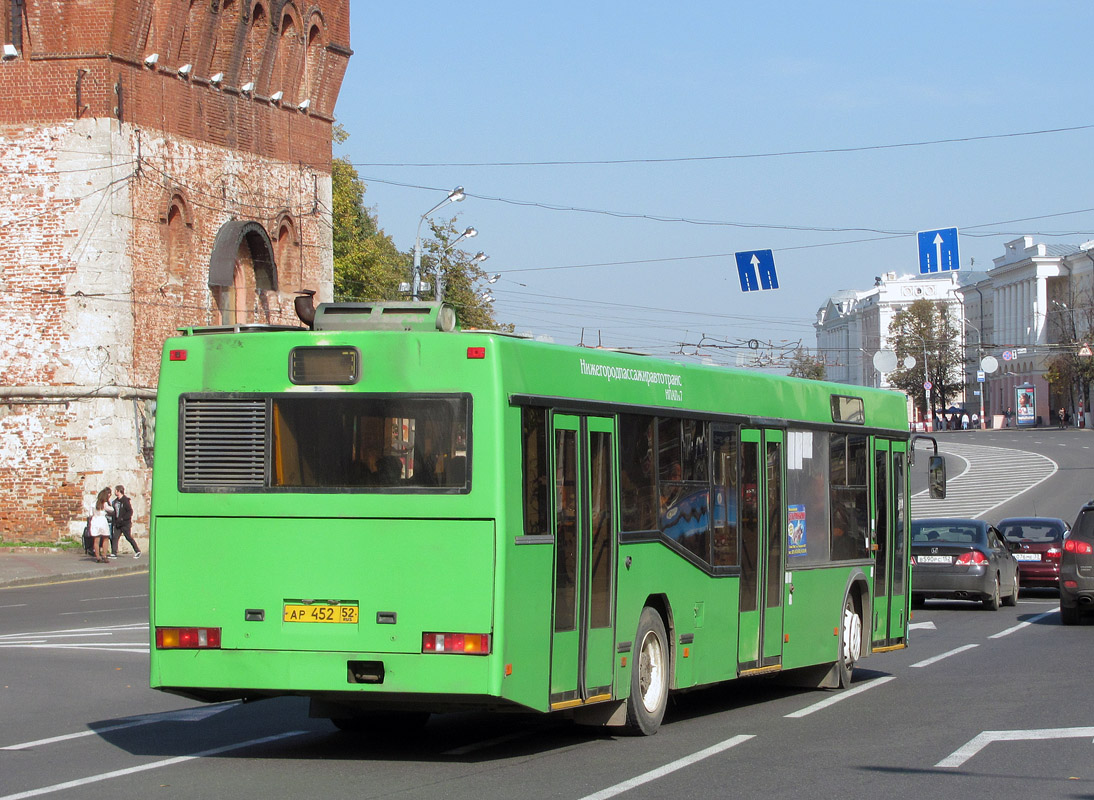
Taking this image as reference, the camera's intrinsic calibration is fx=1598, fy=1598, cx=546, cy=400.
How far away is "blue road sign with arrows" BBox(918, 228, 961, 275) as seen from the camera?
39438mm

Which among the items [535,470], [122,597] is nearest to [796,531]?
[535,470]

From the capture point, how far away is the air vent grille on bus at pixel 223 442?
9375 mm

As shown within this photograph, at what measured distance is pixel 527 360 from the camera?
9.42 m

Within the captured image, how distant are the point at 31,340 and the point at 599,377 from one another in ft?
94.9

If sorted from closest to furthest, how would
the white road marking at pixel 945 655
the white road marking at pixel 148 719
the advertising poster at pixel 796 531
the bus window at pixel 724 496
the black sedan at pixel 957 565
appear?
1. the white road marking at pixel 148 719
2. the bus window at pixel 724 496
3. the advertising poster at pixel 796 531
4. the white road marking at pixel 945 655
5. the black sedan at pixel 957 565

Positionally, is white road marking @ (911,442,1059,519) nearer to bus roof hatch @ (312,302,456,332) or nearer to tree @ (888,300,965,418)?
bus roof hatch @ (312,302,456,332)

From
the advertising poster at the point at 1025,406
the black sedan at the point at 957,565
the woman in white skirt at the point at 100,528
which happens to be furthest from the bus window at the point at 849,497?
the advertising poster at the point at 1025,406

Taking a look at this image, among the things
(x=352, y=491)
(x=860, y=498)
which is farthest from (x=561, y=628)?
(x=860, y=498)

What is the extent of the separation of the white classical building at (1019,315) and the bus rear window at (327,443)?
3925 inches

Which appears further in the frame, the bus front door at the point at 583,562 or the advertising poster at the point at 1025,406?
the advertising poster at the point at 1025,406

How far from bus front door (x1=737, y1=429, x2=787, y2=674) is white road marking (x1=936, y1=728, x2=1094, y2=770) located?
6.79ft

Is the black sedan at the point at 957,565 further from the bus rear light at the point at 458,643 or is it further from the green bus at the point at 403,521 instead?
the bus rear light at the point at 458,643

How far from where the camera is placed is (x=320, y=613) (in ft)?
30.1

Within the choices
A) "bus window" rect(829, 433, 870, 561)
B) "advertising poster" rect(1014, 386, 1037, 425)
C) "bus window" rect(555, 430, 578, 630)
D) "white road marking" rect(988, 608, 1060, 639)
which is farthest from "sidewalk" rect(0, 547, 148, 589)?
"advertising poster" rect(1014, 386, 1037, 425)
